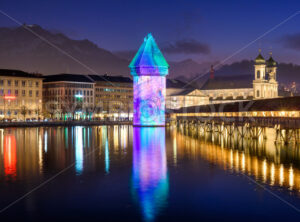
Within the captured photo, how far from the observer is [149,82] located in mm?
83562

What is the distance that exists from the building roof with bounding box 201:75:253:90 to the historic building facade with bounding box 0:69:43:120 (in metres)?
78.2

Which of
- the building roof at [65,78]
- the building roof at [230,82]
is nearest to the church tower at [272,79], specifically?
the building roof at [230,82]

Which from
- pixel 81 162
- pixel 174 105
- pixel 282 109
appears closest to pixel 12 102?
pixel 174 105

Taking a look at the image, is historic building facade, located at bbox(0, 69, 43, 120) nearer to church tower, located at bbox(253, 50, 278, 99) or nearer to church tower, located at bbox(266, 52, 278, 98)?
church tower, located at bbox(253, 50, 278, 99)

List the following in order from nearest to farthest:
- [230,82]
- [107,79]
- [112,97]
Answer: [112,97] < [107,79] < [230,82]

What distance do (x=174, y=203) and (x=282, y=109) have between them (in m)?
30.5

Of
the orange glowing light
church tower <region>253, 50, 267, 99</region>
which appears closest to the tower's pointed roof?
the orange glowing light

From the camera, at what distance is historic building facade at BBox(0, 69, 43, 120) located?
4296 inches

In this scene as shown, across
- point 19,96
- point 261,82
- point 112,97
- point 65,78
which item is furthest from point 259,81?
point 19,96

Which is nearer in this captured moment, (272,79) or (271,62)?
(272,79)

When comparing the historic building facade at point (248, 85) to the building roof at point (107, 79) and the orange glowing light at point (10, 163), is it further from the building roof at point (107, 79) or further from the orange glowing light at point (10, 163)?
the orange glowing light at point (10, 163)

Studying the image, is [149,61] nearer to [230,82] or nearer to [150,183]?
[150,183]

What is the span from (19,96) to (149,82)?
45175 mm

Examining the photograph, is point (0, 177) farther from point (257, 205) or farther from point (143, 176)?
point (257, 205)
